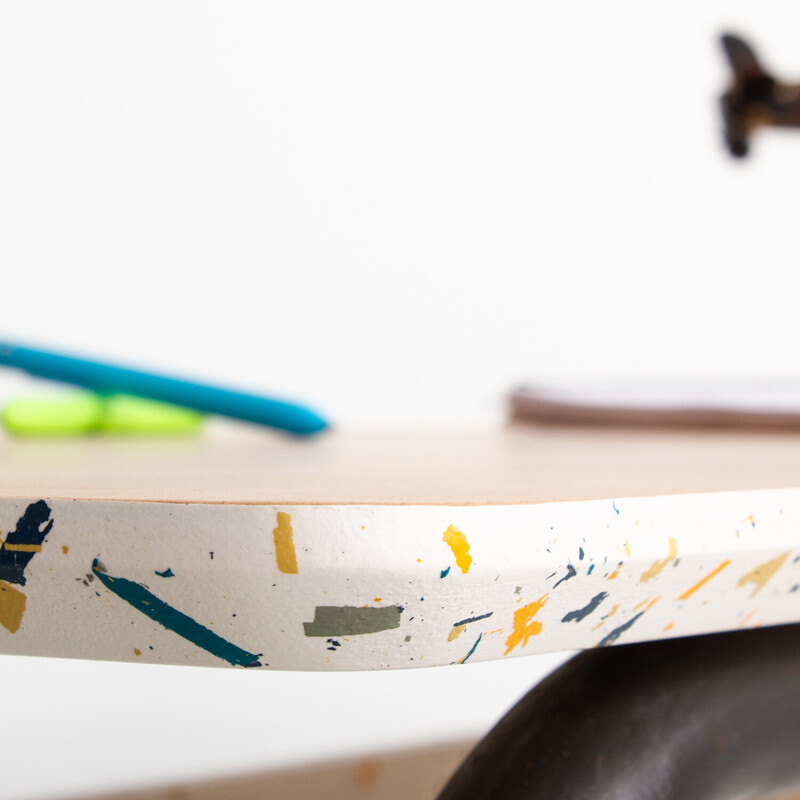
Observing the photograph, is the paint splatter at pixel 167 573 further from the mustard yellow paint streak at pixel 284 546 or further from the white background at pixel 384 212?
the white background at pixel 384 212

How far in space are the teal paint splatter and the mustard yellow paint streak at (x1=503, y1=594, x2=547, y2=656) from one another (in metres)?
0.03

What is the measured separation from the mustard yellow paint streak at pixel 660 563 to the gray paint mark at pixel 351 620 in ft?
0.12

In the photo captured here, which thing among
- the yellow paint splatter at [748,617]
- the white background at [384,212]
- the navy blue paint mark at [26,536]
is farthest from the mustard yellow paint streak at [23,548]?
the white background at [384,212]

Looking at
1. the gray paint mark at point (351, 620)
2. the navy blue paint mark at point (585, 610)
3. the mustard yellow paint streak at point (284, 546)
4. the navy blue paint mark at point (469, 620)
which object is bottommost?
the navy blue paint mark at point (585, 610)

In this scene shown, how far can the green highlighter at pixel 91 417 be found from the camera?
272 mm

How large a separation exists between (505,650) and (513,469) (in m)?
0.05

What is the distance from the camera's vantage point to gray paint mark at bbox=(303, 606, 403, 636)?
0.10 metres

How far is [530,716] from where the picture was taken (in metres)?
0.19

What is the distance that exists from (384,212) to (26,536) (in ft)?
3.63

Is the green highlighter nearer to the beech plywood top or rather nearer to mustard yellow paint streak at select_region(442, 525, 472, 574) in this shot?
the beech plywood top

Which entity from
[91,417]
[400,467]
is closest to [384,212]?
[91,417]

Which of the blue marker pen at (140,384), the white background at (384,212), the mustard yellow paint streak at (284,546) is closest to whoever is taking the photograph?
the mustard yellow paint streak at (284,546)

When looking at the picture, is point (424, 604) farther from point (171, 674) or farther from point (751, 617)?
point (171, 674)

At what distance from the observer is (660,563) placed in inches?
4.6
